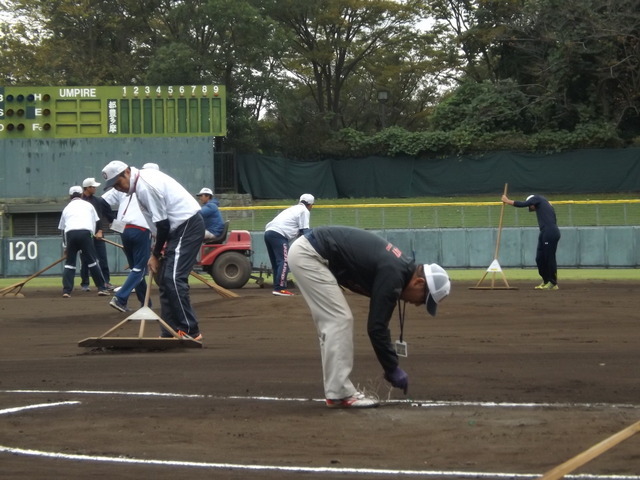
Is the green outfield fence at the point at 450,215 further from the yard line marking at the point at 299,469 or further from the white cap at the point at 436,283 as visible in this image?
the yard line marking at the point at 299,469

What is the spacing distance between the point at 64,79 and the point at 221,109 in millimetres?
20189

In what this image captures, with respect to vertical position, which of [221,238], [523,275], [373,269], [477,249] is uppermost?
[373,269]

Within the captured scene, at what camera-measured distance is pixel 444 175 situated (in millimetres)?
40094

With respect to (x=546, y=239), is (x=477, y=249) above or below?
below

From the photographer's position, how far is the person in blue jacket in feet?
59.7

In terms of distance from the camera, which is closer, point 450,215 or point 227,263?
point 227,263

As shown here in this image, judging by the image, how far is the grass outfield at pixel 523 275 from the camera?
77.5ft

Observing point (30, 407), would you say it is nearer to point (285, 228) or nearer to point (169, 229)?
point (169, 229)

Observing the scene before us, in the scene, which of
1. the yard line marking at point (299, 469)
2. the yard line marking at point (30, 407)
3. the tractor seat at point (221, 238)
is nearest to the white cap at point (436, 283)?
the yard line marking at point (299, 469)

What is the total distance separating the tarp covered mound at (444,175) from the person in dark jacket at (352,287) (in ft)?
106

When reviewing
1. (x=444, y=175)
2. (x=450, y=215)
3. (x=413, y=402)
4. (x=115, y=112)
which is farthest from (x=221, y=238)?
(x=444, y=175)

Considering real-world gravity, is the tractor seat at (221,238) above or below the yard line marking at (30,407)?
above

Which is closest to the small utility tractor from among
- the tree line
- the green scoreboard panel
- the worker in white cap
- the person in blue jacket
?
the person in blue jacket

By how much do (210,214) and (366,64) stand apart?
36488 millimetres
